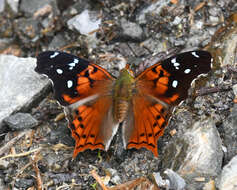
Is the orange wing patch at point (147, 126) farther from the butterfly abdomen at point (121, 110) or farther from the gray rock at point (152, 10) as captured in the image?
the gray rock at point (152, 10)

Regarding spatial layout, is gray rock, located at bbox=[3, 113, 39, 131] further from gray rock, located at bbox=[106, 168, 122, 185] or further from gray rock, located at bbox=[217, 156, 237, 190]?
gray rock, located at bbox=[217, 156, 237, 190]

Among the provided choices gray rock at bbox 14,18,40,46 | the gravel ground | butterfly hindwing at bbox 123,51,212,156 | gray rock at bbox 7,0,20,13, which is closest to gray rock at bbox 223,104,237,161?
the gravel ground

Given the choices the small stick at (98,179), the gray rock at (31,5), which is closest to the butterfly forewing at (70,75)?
the small stick at (98,179)

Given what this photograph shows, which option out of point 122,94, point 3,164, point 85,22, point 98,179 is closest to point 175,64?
point 122,94

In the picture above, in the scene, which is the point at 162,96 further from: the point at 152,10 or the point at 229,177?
the point at 152,10

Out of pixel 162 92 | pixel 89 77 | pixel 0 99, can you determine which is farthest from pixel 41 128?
pixel 162 92

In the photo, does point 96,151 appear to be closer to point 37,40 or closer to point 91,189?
point 91,189
